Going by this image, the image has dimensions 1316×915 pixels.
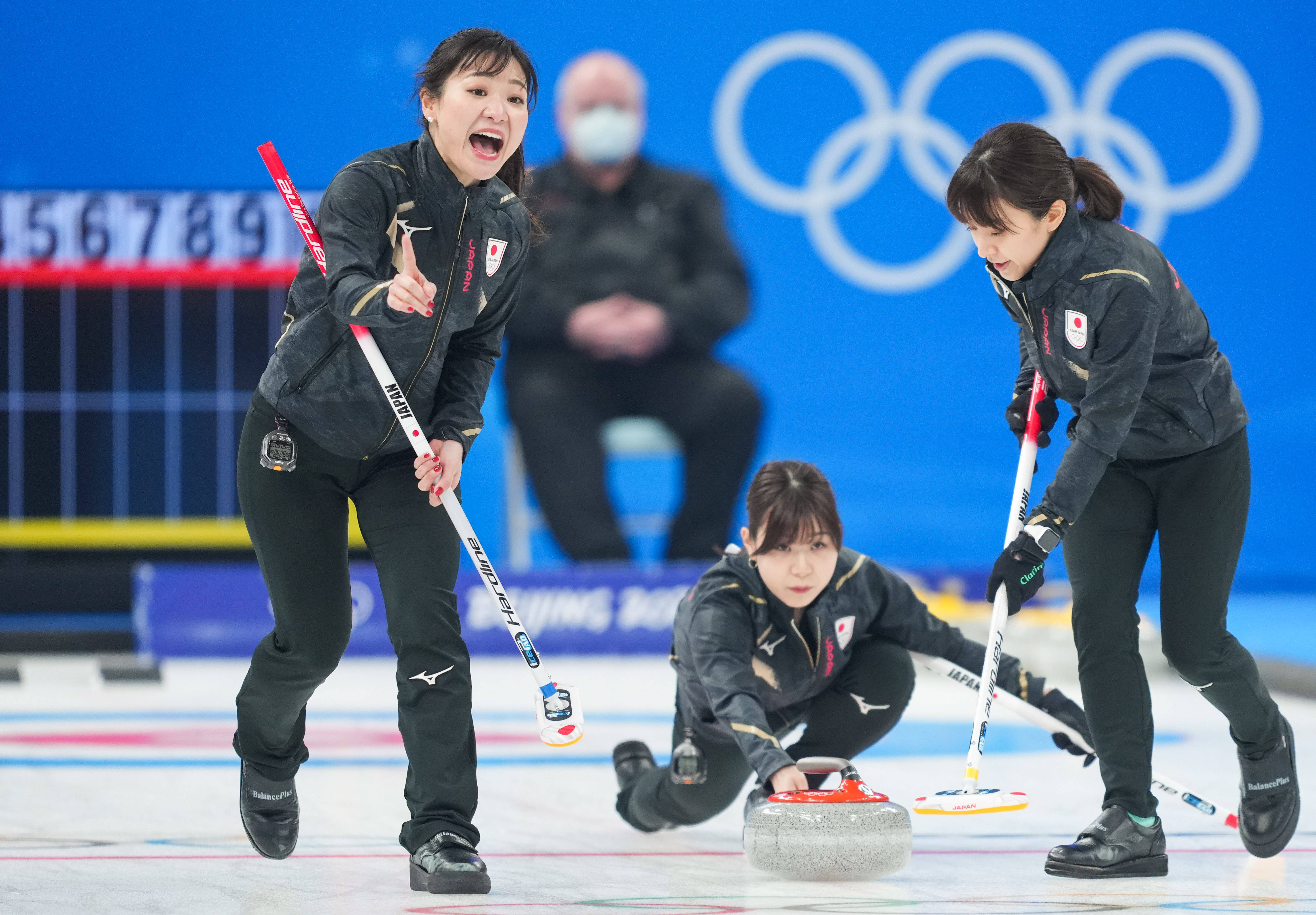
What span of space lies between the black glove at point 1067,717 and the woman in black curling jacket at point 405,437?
1.16 metres

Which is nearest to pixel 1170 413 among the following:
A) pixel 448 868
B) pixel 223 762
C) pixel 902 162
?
pixel 448 868

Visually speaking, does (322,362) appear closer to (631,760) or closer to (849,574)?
(849,574)

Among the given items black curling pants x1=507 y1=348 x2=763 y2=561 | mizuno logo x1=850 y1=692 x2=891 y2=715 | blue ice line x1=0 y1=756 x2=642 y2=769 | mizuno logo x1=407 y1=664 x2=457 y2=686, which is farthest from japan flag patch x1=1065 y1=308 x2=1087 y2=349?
black curling pants x1=507 y1=348 x2=763 y2=561

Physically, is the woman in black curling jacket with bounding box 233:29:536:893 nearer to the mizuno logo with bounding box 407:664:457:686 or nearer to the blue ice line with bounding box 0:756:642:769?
the mizuno logo with bounding box 407:664:457:686

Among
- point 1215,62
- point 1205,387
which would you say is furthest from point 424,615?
point 1215,62

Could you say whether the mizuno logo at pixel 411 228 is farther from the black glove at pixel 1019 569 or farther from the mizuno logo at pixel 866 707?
the mizuno logo at pixel 866 707

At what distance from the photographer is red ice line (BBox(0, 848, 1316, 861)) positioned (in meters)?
3.08

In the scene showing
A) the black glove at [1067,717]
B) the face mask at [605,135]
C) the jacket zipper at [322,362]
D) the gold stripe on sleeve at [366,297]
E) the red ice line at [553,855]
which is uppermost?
the face mask at [605,135]

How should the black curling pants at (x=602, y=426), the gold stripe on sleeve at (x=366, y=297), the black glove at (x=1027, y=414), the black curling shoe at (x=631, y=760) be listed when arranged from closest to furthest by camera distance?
the gold stripe on sleeve at (x=366, y=297) → the black glove at (x=1027, y=414) → the black curling shoe at (x=631, y=760) → the black curling pants at (x=602, y=426)

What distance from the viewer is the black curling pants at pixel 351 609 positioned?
285cm

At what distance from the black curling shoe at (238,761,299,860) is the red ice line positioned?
67mm

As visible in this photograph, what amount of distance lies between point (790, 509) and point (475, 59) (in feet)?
3.28

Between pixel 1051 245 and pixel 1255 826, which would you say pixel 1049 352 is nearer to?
pixel 1051 245

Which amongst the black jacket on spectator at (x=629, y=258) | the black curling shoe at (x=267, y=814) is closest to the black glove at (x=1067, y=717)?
the black curling shoe at (x=267, y=814)
